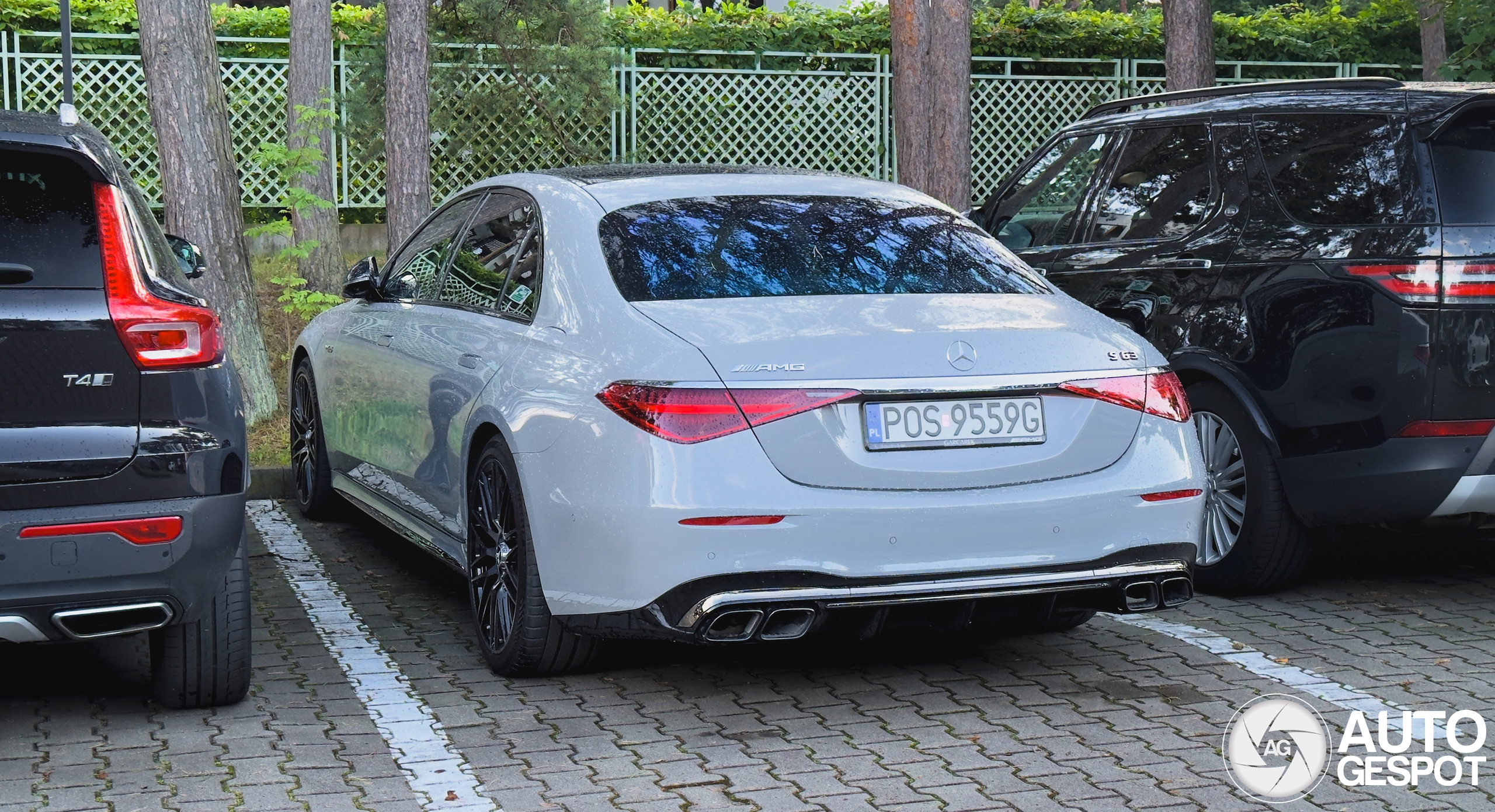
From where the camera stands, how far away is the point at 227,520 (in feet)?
14.1

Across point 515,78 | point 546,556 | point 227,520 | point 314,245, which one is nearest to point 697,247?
point 546,556

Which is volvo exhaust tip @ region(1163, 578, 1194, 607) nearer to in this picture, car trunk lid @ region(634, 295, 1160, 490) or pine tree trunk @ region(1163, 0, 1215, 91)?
car trunk lid @ region(634, 295, 1160, 490)

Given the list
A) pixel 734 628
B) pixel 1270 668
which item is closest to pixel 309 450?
pixel 734 628

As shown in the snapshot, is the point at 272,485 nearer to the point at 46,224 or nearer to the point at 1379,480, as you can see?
the point at 46,224

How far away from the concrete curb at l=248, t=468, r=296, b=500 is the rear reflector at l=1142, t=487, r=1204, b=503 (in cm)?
520

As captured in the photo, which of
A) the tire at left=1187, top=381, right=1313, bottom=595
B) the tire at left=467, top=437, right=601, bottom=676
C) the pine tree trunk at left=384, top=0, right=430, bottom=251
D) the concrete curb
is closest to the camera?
the tire at left=467, top=437, right=601, bottom=676

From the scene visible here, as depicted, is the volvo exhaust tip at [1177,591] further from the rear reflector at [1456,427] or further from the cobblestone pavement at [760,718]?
the rear reflector at [1456,427]

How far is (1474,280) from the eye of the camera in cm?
538

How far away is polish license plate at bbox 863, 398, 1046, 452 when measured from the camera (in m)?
4.31

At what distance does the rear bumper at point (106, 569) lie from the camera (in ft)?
13.2

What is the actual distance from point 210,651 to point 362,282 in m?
2.28

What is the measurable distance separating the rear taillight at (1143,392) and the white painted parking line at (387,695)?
1879 mm

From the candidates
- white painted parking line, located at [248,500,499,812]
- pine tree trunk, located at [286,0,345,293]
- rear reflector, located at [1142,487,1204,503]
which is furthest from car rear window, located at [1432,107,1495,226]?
pine tree trunk, located at [286,0,345,293]

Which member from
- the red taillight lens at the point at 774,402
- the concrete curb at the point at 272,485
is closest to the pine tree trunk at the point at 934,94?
the concrete curb at the point at 272,485
